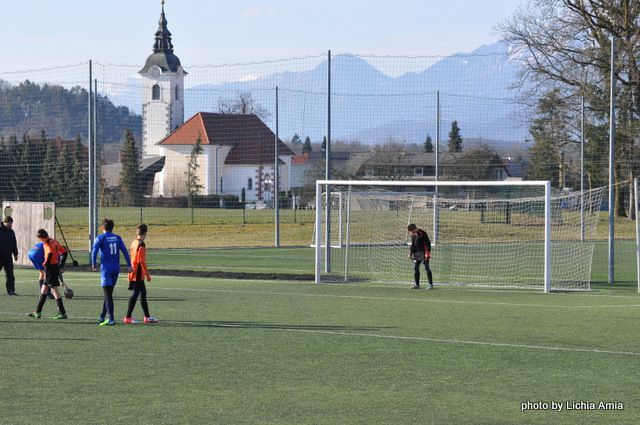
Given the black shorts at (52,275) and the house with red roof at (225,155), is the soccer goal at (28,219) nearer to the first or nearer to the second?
the house with red roof at (225,155)

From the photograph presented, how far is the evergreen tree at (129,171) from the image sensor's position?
40.9 meters

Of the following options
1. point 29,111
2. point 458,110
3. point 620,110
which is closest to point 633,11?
point 620,110

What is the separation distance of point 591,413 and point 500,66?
2664 centimetres

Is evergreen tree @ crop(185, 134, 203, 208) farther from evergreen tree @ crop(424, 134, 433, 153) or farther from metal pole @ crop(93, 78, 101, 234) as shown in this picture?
evergreen tree @ crop(424, 134, 433, 153)

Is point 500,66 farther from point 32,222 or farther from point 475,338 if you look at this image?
point 475,338

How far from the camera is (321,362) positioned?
1236 centimetres

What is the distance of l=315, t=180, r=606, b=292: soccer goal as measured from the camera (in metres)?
26.5

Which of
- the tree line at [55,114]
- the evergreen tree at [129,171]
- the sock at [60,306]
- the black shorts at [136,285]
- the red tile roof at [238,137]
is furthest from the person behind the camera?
the red tile roof at [238,137]

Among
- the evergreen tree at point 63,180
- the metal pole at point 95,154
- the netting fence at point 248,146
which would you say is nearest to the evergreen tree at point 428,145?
the netting fence at point 248,146

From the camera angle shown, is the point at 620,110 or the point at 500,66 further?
the point at 620,110

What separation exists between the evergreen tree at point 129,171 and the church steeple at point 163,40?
213ft

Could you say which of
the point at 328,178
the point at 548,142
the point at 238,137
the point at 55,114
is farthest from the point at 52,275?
the point at 548,142

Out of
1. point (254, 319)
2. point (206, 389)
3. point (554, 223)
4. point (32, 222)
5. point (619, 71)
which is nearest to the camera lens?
point (206, 389)

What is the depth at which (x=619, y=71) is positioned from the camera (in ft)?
143
